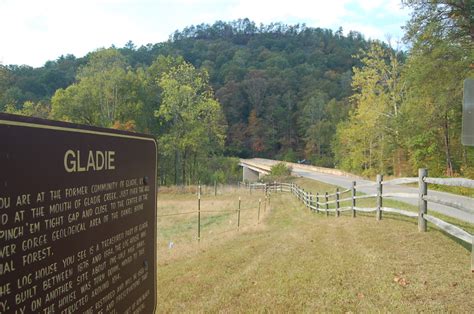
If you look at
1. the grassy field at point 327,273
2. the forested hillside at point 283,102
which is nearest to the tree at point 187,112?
the forested hillside at point 283,102

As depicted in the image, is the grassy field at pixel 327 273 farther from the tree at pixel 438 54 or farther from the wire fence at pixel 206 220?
the tree at pixel 438 54

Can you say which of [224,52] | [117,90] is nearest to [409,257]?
[117,90]

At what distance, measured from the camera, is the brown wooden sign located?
5.52ft

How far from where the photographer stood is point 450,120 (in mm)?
29438

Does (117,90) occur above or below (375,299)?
above

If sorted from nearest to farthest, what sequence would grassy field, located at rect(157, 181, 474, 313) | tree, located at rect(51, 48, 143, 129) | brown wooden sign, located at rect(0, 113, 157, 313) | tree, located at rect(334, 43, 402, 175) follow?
brown wooden sign, located at rect(0, 113, 157, 313) → grassy field, located at rect(157, 181, 474, 313) → tree, located at rect(334, 43, 402, 175) → tree, located at rect(51, 48, 143, 129)

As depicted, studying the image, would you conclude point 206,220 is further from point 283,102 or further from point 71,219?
point 283,102

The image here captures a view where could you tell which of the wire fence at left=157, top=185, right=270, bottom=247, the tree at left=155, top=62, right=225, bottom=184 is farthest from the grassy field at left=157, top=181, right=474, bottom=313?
the tree at left=155, top=62, right=225, bottom=184

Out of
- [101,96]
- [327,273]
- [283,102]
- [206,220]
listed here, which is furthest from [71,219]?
[283,102]

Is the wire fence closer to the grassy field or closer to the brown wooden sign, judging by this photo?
the grassy field

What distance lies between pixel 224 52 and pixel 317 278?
144 m

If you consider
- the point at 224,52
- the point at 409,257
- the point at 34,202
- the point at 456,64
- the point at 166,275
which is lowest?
the point at 166,275

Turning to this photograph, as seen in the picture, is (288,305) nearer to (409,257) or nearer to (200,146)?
(409,257)

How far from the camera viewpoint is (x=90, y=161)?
221 cm
